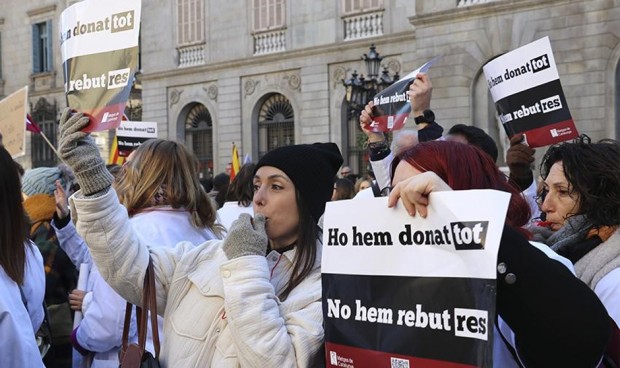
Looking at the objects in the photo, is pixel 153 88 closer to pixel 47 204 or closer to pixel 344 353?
pixel 47 204

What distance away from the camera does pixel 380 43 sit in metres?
19.1

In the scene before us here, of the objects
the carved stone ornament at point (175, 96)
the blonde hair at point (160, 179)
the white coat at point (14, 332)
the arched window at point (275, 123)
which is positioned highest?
the carved stone ornament at point (175, 96)

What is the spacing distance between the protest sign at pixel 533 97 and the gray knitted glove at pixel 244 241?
12.5ft

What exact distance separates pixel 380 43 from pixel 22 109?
1314 cm

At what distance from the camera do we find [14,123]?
288 inches

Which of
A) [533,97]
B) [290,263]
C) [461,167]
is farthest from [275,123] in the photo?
[461,167]

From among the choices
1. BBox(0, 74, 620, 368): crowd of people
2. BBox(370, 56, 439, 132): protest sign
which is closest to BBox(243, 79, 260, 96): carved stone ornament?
BBox(370, 56, 439, 132): protest sign

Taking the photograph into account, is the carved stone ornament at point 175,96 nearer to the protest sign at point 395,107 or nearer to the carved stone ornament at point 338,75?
the carved stone ornament at point 338,75

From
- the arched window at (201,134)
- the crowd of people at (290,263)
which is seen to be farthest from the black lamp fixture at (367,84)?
the crowd of people at (290,263)

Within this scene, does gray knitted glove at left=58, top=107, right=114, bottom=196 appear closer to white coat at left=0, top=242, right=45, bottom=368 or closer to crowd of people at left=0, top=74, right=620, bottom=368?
crowd of people at left=0, top=74, right=620, bottom=368

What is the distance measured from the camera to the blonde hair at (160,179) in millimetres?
3494

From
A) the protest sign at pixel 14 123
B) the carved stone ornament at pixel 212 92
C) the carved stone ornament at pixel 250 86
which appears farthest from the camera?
the carved stone ornament at pixel 212 92

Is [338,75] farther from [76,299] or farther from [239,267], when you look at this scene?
[239,267]

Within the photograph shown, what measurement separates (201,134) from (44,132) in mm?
9265
